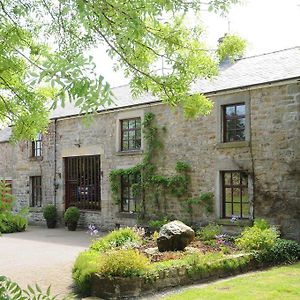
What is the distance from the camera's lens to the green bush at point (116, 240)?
1102cm

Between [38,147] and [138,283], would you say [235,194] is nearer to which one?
[138,283]

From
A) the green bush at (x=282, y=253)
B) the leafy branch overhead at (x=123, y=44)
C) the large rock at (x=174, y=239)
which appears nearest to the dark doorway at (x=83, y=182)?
the large rock at (x=174, y=239)

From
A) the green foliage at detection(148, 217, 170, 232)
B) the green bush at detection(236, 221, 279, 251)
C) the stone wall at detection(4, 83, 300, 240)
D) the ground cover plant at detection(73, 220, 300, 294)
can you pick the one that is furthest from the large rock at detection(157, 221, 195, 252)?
the green foliage at detection(148, 217, 170, 232)

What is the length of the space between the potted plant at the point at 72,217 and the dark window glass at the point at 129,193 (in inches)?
98.9

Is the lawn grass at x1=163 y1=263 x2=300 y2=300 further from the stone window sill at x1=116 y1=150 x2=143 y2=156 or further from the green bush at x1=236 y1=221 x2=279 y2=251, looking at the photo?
the stone window sill at x1=116 y1=150 x2=143 y2=156

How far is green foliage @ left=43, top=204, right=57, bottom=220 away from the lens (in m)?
20.3

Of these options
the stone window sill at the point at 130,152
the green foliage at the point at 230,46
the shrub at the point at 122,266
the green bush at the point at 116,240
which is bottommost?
the green bush at the point at 116,240

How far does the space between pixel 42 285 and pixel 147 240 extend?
4.26 m

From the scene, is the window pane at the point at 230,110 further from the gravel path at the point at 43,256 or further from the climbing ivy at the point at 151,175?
the gravel path at the point at 43,256

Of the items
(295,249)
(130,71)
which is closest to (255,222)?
(295,249)

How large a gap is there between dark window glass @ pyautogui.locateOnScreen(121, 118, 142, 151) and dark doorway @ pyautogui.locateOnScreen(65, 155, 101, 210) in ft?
5.51

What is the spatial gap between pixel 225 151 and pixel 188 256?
18.2ft

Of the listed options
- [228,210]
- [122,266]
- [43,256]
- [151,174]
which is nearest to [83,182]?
[151,174]

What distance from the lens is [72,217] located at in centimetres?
1883
